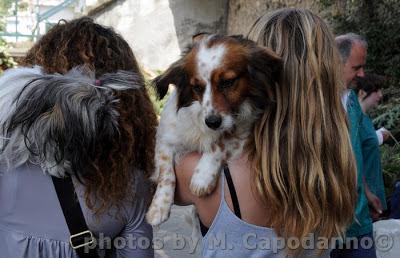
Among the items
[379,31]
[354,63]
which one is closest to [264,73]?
[354,63]

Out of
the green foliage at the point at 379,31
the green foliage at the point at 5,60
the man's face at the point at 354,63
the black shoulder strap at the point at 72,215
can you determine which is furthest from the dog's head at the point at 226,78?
the green foliage at the point at 5,60

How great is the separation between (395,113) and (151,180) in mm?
4508

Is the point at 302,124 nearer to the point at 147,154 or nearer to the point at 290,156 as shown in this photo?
the point at 290,156

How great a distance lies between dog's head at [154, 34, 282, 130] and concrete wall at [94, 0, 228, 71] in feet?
33.3

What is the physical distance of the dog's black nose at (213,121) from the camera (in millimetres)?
2014

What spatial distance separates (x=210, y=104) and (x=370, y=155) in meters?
1.34

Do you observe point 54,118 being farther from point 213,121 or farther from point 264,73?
point 264,73

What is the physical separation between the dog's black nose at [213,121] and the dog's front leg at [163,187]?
23 centimetres

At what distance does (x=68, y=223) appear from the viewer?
6.48ft

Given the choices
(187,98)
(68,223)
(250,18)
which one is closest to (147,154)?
(187,98)

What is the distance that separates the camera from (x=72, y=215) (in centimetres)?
197

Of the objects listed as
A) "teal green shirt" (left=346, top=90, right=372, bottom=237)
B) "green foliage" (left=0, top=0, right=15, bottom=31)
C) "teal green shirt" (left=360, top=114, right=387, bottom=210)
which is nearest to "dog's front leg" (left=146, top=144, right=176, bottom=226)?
"teal green shirt" (left=346, top=90, right=372, bottom=237)

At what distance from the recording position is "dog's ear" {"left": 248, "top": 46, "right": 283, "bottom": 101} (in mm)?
1860

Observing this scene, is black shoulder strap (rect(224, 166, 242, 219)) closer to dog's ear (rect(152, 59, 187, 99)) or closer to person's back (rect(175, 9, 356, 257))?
person's back (rect(175, 9, 356, 257))
